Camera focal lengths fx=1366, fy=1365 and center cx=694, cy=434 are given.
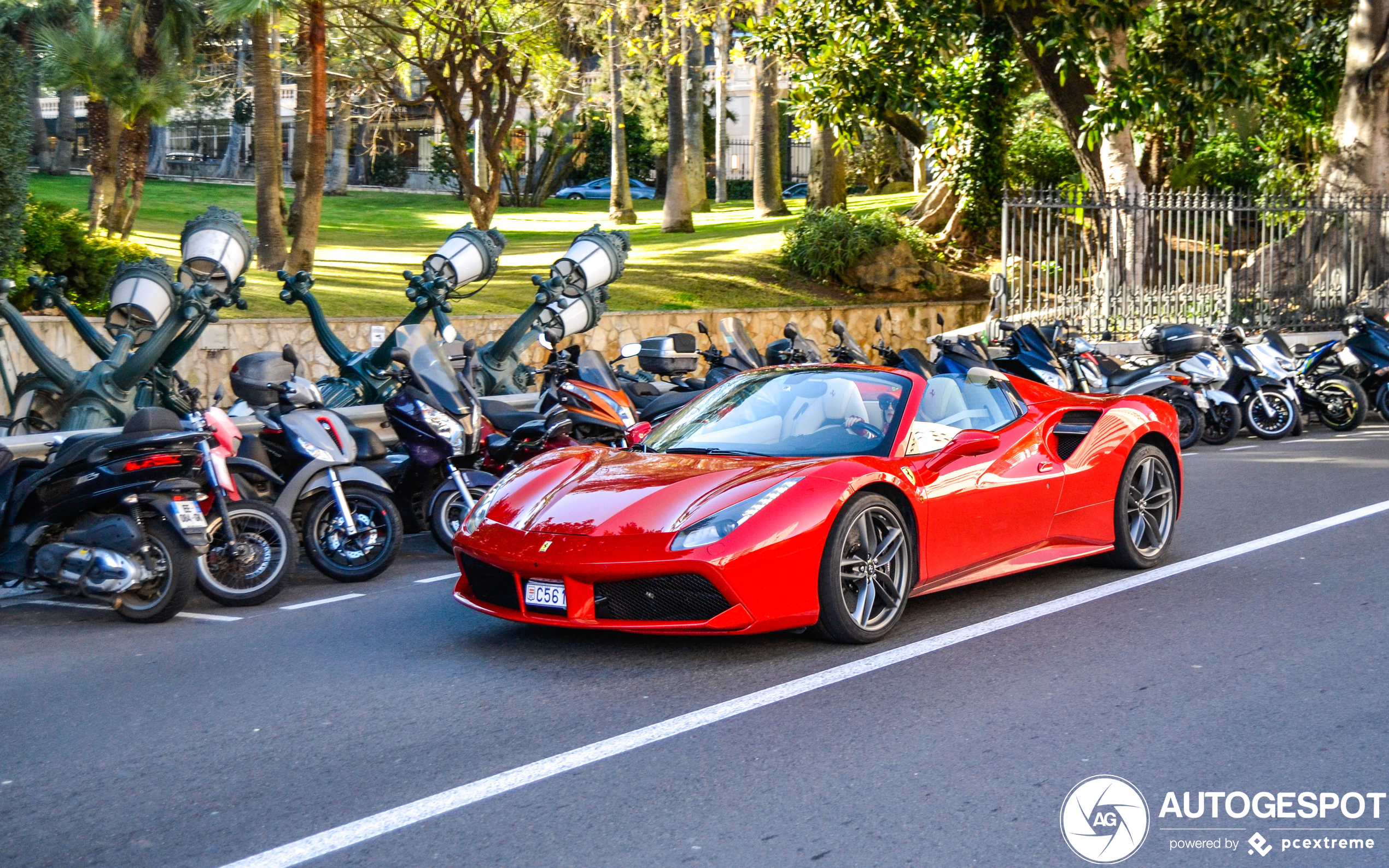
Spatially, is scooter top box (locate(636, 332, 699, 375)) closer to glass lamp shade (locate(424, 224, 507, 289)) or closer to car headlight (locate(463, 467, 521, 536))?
glass lamp shade (locate(424, 224, 507, 289))

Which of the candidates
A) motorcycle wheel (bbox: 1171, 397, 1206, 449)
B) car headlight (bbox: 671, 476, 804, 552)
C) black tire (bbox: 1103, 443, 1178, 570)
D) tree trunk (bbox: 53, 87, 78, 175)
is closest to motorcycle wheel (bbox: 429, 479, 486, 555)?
car headlight (bbox: 671, 476, 804, 552)

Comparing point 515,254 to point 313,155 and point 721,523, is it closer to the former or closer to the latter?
point 313,155

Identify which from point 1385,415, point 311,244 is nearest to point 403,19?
point 311,244

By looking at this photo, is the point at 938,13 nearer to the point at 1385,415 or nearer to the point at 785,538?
the point at 1385,415

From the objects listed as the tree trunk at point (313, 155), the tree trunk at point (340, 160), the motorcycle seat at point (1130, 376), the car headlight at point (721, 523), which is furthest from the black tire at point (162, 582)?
the tree trunk at point (340, 160)

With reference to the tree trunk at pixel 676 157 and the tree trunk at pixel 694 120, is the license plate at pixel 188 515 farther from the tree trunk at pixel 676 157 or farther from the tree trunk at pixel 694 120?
the tree trunk at pixel 694 120

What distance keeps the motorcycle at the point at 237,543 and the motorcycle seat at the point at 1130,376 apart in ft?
30.7

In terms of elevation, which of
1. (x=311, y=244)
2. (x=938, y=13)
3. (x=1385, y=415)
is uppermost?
(x=938, y=13)

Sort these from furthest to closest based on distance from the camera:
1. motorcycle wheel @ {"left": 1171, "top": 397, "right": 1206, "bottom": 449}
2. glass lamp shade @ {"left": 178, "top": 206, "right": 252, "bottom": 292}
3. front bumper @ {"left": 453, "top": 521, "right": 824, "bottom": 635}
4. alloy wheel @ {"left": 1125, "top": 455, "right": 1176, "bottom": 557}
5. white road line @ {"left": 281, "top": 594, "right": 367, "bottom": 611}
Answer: motorcycle wheel @ {"left": 1171, "top": 397, "right": 1206, "bottom": 449}
glass lamp shade @ {"left": 178, "top": 206, "right": 252, "bottom": 292}
alloy wheel @ {"left": 1125, "top": 455, "right": 1176, "bottom": 557}
white road line @ {"left": 281, "top": 594, "right": 367, "bottom": 611}
front bumper @ {"left": 453, "top": 521, "right": 824, "bottom": 635}

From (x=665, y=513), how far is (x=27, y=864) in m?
2.86

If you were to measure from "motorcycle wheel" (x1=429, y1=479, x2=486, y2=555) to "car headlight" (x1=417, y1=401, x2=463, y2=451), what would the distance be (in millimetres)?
295

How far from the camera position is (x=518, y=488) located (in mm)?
6707

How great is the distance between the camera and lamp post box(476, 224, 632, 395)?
13.4m

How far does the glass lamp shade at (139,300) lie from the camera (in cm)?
1136
